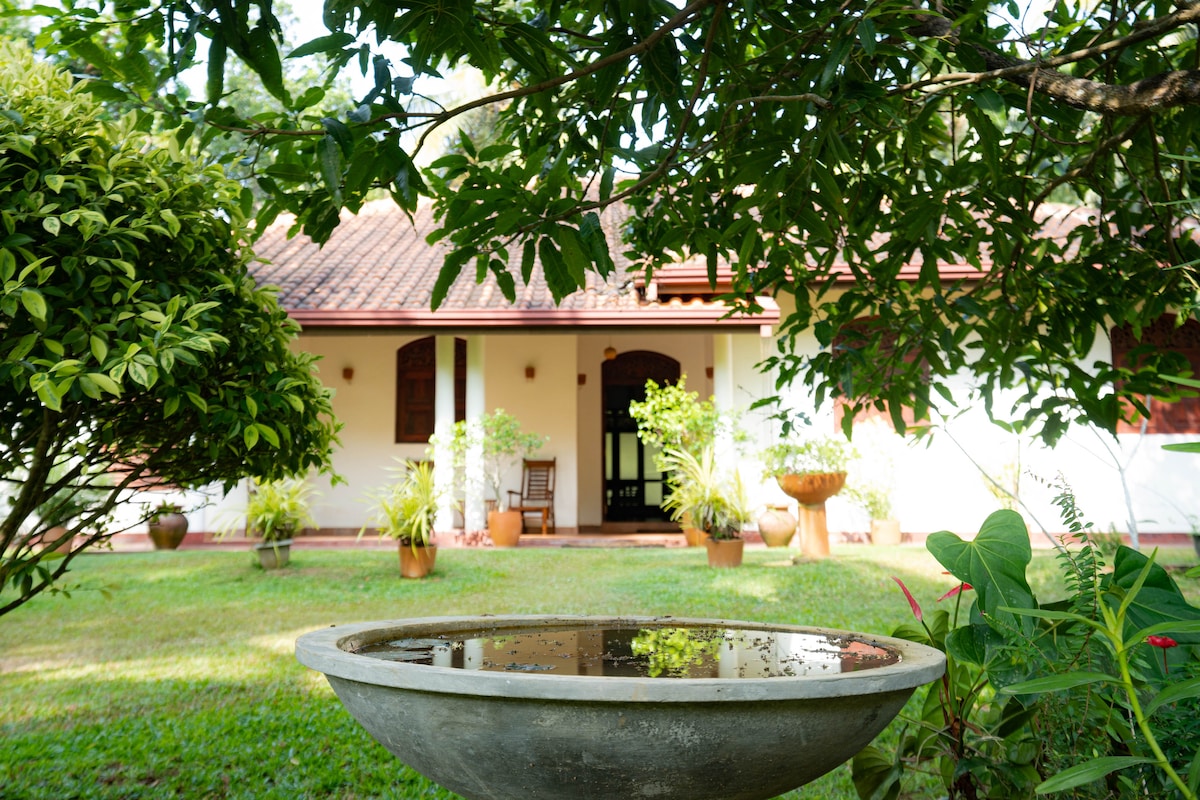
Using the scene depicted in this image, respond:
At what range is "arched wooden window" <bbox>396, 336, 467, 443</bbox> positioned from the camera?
12719mm

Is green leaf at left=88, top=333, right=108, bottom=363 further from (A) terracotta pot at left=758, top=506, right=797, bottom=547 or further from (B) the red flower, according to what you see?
(A) terracotta pot at left=758, top=506, right=797, bottom=547

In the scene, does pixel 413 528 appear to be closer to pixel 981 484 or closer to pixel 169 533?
pixel 169 533

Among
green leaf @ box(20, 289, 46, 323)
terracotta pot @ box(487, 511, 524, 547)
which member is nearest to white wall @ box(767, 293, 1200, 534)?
terracotta pot @ box(487, 511, 524, 547)

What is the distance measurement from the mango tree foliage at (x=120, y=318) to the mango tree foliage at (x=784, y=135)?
428 mm

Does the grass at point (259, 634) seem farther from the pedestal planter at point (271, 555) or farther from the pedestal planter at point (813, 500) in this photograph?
the pedestal planter at point (813, 500)

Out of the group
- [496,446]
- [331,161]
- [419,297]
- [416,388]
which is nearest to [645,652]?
[331,161]

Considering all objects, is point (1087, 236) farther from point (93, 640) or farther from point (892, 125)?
point (93, 640)

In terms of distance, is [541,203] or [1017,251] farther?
[1017,251]

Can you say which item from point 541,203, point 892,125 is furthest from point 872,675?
point 892,125

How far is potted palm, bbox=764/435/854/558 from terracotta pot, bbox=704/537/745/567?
955mm

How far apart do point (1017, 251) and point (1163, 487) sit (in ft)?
Answer: 32.3

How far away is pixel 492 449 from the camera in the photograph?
33.1 feet

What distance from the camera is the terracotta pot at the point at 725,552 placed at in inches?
321

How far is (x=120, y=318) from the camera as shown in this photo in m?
2.33
